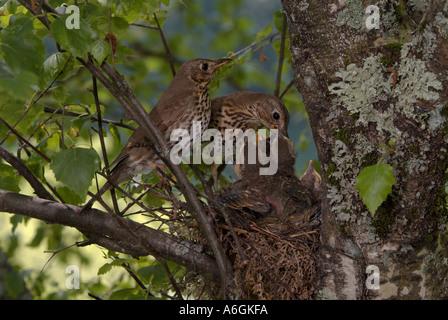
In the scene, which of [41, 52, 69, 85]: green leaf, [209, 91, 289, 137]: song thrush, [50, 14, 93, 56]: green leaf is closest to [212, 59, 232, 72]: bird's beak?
[209, 91, 289, 137]: song thrush

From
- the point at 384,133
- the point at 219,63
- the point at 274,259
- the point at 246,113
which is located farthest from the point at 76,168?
the point at 246,113

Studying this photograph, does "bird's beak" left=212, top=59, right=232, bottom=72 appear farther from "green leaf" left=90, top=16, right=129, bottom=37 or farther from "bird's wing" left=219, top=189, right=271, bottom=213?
"green leaf" left=90, top=16, right=129, bottom=37

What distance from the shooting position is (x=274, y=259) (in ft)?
8.95

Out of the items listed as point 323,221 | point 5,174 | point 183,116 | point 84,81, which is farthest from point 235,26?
point 323,221

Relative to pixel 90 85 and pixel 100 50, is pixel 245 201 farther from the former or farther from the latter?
pixel 90 85

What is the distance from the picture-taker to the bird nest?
8.16 ft

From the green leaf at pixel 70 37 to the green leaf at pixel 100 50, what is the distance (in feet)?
0.30

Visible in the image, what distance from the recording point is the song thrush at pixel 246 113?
362cm

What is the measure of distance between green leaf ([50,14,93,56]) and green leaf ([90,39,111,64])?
0.09m

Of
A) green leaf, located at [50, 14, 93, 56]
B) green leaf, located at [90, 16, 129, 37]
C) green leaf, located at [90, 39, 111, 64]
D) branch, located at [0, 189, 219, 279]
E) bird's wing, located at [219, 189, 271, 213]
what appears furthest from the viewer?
bird's wing, located at [219, 189, 271, 213]

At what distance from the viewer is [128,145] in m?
Result: 3.21

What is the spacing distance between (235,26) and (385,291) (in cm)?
467

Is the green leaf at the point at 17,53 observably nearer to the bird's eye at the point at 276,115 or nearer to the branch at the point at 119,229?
the branch at the point at 119,229
